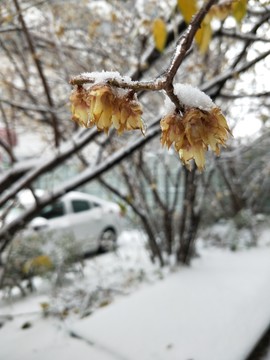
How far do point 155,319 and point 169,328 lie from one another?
8.3 inches

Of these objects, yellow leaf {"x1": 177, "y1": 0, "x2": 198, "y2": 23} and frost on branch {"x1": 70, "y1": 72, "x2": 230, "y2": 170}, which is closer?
frost on branch {"x1": 70, "y1": 72, "x2": 230, "y2": 170}

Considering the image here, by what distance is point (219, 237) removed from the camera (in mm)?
6828

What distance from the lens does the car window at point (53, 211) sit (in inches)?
270

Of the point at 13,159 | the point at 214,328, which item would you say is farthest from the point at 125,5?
the point at 214,328

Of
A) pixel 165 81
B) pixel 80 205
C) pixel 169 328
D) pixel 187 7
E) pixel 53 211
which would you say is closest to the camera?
pixel 165 81

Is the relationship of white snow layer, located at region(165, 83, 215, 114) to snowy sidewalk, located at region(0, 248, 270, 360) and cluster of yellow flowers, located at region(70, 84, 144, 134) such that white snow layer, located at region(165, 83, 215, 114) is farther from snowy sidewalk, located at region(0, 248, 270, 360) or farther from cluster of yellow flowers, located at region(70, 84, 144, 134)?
snowy sidewalk, located at region(0, 248, 270, 360)

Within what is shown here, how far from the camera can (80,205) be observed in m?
7.96

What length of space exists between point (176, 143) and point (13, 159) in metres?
2.35

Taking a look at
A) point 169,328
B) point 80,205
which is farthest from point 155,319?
point 80,205

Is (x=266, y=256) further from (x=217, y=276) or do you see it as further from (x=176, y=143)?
(x=176, y=143)

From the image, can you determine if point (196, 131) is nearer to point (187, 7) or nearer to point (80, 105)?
point (80, 105)

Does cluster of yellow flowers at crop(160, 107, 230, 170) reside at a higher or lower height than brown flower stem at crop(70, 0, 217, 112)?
lower

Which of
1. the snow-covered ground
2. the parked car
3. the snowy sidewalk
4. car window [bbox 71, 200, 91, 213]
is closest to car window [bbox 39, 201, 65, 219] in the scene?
the parked car

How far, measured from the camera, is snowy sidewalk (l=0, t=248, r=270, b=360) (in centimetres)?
221
